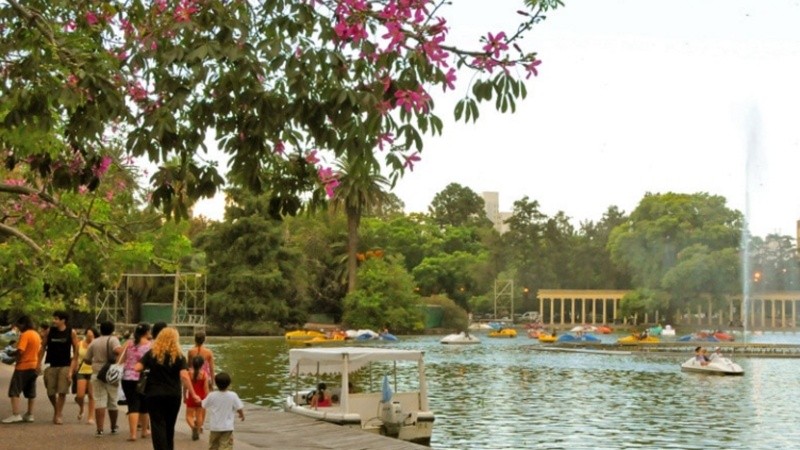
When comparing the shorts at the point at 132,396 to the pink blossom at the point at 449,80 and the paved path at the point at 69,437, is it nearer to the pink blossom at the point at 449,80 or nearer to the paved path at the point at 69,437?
the paved path at the point at 69,437

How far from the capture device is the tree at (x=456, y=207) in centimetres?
17625

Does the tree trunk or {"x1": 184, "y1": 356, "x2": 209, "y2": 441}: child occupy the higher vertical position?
the tree trunk

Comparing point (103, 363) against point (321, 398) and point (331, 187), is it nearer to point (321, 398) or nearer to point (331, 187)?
point (331, 187)

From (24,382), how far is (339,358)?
26.9 ft

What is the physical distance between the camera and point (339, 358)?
85.3 feet

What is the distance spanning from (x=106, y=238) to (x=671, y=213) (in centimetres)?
10377

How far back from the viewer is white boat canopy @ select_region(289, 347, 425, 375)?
1019 inches

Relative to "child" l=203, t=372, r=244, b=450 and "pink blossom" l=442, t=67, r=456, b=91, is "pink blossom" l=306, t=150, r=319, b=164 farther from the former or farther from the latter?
"child" l=203, t=372, r=244, b=450

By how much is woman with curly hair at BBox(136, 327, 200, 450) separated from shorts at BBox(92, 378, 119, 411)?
3.79m

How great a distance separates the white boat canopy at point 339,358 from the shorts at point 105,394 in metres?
8.05

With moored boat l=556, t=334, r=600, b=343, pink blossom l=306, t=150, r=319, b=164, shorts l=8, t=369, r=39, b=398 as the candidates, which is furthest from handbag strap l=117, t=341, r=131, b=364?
moored boat l=556, t=334, r=600, b=343

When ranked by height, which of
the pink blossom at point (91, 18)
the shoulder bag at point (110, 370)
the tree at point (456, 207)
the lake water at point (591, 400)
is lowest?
the lake water at point (591, 400)

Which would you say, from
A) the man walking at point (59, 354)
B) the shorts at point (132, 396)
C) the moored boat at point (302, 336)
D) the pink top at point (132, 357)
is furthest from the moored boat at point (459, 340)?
the pink top at point (132, 357)

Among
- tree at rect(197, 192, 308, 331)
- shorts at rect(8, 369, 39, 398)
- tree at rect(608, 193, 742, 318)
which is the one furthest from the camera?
tree at rect(608, 193, 742, 318)
